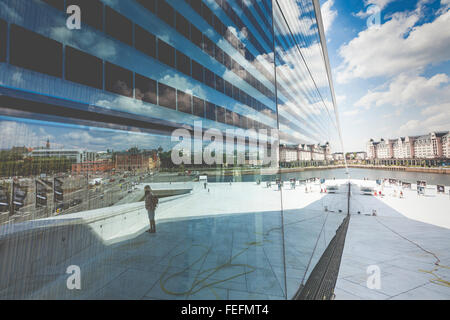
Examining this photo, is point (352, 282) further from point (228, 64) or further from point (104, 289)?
point (228, 64)

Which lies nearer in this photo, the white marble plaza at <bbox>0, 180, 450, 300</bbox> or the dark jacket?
the white marble plaza at <bbox>0, 180, 450, 300</bbox>

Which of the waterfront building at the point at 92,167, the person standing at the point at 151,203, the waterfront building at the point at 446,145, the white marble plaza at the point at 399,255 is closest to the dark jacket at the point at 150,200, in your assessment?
the person standing at the point at 151,203

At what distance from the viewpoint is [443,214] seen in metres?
13.2

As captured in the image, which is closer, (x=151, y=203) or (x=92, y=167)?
(x=92, y=167)

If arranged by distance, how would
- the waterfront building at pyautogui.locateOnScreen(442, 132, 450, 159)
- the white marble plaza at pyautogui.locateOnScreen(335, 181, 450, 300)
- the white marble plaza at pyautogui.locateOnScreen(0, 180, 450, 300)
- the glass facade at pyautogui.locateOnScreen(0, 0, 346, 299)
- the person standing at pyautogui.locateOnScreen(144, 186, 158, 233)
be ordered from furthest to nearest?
the waterfront building at pyautogui.locateOnScreen(442, 132, 450, 159) < the person standing at pyautogui.locateOnScreen(144, 186, 158, 233) < the white marble plaza at pyautogui.locateOnScreen(335, 181, 450, 300) < the glass facade at pyautogui.locateOnScreen(0, 0, 346, 299) < the white marble plaza at pyautogui.locateOnScreen(0, 180, 450, 300)

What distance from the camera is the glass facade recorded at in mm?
3254

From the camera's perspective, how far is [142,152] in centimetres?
603

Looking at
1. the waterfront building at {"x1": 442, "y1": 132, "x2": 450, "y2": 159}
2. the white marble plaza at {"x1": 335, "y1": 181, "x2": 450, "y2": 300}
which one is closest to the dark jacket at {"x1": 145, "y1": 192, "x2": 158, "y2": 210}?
the white marble plaza at {"x1": 335, "y1": 181, "x2": 450, "y2": 300}

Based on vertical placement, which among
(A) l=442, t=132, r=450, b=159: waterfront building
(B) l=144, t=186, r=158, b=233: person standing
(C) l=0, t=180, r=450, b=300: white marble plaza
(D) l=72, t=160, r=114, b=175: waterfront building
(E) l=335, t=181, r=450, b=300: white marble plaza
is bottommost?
(E) l=335, t=181, r=450, b=300: white marble plaza

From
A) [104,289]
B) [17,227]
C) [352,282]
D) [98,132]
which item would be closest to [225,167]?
[98,132]

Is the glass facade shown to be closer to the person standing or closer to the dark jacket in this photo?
the person standing

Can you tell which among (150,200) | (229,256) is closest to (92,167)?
(150,200)

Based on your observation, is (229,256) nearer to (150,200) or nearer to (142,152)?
(150,200)

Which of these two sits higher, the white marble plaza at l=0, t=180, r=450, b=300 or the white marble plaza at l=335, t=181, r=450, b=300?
the white marble plaza at l=0, t=180, r=450, b=300
